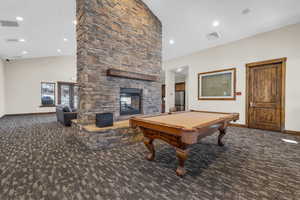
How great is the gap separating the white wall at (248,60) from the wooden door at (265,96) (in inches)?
7.1

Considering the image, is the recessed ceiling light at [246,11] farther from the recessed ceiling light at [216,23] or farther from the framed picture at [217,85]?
the framed picture at [217,85]

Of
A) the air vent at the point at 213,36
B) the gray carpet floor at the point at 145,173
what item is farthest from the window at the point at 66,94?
the air vent at the point at 213,36

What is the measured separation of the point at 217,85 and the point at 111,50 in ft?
14.4

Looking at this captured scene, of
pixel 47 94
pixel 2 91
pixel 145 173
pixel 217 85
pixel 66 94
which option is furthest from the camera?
pixel 66 94

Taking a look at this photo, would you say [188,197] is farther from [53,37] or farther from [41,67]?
[41,67]

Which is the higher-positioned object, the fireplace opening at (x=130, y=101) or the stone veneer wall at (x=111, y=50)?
the stone veneer wall at (x=111, y=50)

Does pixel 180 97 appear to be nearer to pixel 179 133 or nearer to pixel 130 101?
pixel 130 101

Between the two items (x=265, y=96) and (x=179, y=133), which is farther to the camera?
(x=265, y=96)

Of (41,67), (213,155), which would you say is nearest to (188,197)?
(213,155)

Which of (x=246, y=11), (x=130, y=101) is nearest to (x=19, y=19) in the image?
(x=130, y=101)

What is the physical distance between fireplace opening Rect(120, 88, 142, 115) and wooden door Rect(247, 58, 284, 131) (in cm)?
399

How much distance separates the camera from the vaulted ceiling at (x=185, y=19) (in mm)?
3400

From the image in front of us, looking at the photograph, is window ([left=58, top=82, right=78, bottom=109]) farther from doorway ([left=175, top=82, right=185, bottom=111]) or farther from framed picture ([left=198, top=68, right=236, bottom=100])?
framed picture ([left=198, top=68, right=236, bottom=100])

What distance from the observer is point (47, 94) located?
8492 mm
